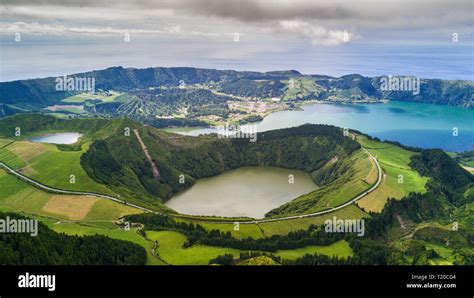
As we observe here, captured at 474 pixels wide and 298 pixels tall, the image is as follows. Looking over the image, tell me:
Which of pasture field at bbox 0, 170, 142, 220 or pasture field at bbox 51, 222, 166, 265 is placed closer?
pasture field at bbox 51, 222, 166, 265

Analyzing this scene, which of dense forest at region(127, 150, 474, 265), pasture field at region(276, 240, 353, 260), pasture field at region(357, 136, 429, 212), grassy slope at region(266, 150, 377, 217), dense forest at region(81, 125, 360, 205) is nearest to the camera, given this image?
dense forest at region(127, 150, 474, 265)

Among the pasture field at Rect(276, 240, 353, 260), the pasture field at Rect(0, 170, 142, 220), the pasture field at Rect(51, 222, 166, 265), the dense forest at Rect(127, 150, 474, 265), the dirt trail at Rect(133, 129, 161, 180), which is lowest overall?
the pasture field at Rect(276, 240, 353, 260)

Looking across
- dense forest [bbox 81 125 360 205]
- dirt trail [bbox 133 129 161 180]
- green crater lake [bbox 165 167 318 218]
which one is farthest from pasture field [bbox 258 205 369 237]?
dirt trail [bbox 133 129 161 180]

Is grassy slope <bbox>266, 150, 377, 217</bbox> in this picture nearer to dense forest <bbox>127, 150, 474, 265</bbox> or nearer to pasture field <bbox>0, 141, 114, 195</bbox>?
dense forest <bbox>127, 150, 474, 265</bbox>

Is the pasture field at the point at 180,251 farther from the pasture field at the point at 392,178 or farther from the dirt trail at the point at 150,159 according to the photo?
the dirt trail at the point at 150,159

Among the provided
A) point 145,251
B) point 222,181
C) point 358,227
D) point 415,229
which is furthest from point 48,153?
point 415,229

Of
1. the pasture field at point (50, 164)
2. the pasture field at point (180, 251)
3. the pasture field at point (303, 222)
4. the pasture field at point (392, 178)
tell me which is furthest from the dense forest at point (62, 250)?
the pasture field at point (392, 178)

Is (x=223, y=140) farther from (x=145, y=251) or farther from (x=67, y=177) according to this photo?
(x=145, y=251)
